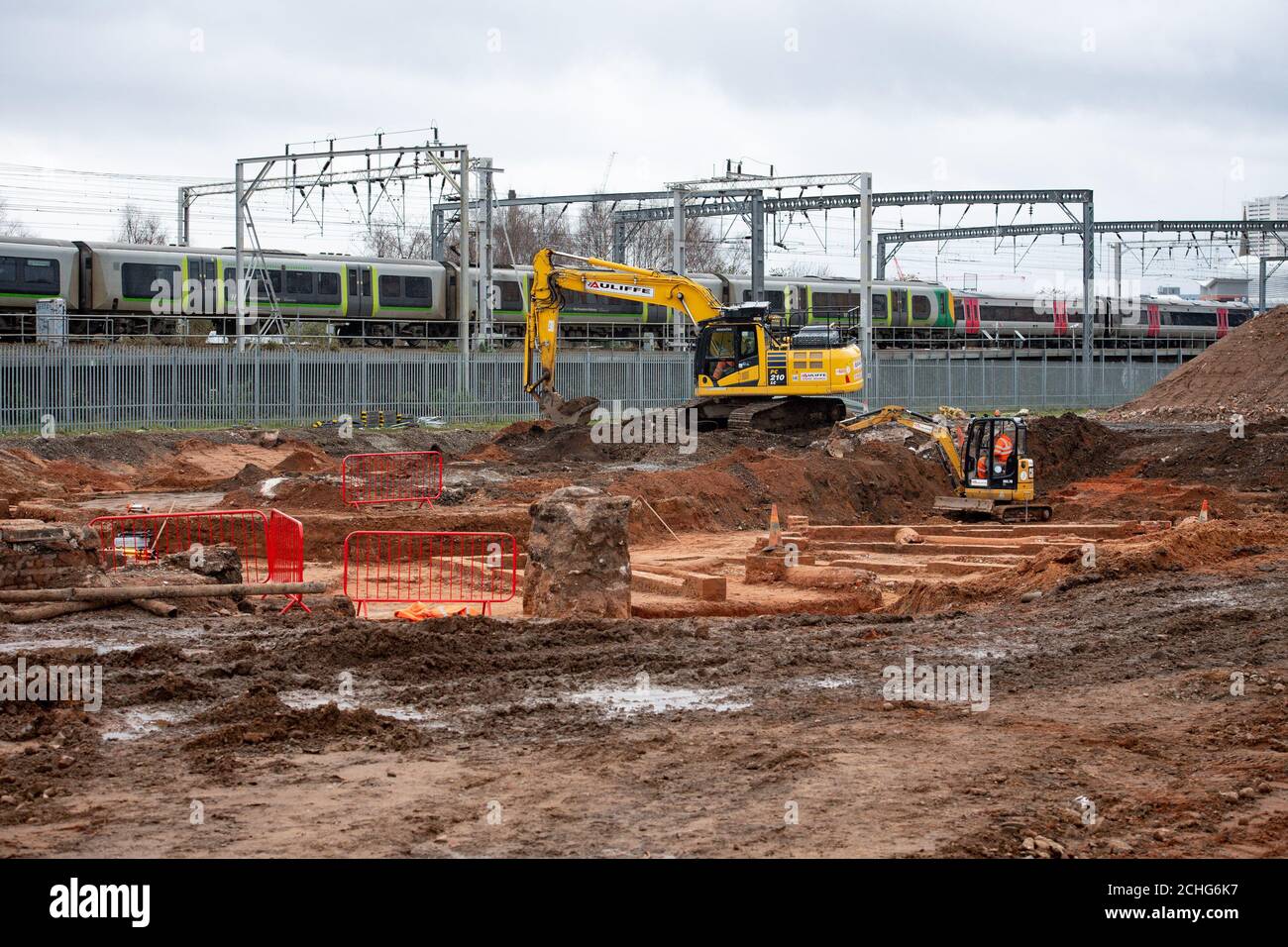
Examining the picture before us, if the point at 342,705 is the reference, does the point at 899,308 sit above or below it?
above

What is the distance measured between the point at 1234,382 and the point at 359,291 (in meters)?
26.9

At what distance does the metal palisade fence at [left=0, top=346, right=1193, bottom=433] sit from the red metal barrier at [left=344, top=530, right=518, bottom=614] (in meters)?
16.1

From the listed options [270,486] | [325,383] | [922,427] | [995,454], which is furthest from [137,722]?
[325,383]

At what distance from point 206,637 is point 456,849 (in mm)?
6230

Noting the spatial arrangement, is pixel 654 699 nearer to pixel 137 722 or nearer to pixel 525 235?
pixel 137 722

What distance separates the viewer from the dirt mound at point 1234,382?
1643 inches

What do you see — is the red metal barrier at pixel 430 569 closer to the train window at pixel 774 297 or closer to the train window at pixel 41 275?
the train window at pixel 41 275

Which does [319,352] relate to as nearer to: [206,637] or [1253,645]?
[206,637]

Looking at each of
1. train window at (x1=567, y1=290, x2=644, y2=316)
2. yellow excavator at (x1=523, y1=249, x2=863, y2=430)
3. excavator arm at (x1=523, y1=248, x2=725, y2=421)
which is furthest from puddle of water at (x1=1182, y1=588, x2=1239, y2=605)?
train window at (x1=567, y1=290, x2=644, y2=316)

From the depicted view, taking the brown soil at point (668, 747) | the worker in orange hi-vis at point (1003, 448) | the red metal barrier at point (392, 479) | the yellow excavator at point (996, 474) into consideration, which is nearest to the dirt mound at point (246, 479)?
the red metal barrier at point (392, 479)

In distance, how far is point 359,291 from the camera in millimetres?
43562
